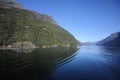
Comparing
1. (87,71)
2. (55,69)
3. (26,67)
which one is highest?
(26,67)

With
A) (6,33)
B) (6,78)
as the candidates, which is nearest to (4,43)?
(6,33)

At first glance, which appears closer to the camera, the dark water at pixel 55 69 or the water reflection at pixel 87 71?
the dark water at pixel 55 69

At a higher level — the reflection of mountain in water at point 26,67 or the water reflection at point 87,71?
the reflection of mountain in water at point 26,67

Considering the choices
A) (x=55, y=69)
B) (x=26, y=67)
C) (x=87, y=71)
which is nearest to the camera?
(x=55, y=69)

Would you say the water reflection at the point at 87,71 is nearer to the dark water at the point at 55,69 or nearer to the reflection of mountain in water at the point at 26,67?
the dark water at the point at 55,69

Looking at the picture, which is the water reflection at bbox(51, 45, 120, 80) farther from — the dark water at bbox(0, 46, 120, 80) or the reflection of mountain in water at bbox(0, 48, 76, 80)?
the reflection of mountain in water at bbox(0, 48, 76, 80)

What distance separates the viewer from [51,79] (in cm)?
3127

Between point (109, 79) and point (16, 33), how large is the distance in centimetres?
18348

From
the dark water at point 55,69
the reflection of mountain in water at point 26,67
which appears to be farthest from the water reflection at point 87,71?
the reflection of mountain in water at point 26,67

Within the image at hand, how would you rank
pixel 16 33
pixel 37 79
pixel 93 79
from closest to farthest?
pixel 37 79 → pixel 93 79 → pixel 16 33

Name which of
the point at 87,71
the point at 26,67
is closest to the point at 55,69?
the point at 26,67

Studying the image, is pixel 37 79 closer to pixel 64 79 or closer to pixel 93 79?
pixel 64 79

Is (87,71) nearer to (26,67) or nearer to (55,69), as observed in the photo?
(55,69)

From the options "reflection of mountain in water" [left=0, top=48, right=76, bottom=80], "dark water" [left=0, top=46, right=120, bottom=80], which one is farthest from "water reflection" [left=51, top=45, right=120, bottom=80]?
"reflection of mountain in water" [left=0, top=48, right=76, bottom=80]
